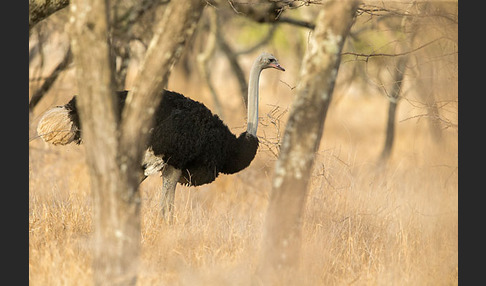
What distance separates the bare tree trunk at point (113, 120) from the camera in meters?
4.32

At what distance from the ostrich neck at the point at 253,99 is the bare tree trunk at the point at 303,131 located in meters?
2.41

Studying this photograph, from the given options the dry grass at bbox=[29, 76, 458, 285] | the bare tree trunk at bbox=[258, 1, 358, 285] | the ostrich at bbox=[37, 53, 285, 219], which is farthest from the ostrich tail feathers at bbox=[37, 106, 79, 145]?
the bare tree trunk at bbox=[258, 1, 358, 285]

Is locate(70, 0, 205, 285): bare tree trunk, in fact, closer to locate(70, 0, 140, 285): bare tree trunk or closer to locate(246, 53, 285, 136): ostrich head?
locate(70, 0, 140, 285): bare tree trunk

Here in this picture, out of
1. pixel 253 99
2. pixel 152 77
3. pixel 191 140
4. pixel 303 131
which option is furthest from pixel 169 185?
pixel 303 131

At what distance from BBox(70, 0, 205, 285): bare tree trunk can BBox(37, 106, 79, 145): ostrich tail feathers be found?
232 cm

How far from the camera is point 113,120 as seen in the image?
436 cm

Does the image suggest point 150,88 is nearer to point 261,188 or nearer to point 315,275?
point 315,275

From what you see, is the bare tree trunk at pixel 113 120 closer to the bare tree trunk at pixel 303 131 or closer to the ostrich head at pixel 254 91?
the bare tree trunk at pixel 303 131

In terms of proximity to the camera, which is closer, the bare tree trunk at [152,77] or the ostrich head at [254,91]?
the bare tree trunk at [152,77]

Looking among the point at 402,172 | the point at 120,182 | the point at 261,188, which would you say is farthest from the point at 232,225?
the point at 402,172

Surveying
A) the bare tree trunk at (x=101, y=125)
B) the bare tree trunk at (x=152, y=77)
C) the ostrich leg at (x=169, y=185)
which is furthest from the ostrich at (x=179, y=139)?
the bare tree trunk at (x=101, y=125)

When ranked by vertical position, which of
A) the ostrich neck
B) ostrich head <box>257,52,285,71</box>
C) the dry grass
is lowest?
the dry grass

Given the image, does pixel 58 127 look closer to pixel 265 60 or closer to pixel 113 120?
pixel 265 60

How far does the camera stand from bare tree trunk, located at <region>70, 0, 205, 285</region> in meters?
4.32
